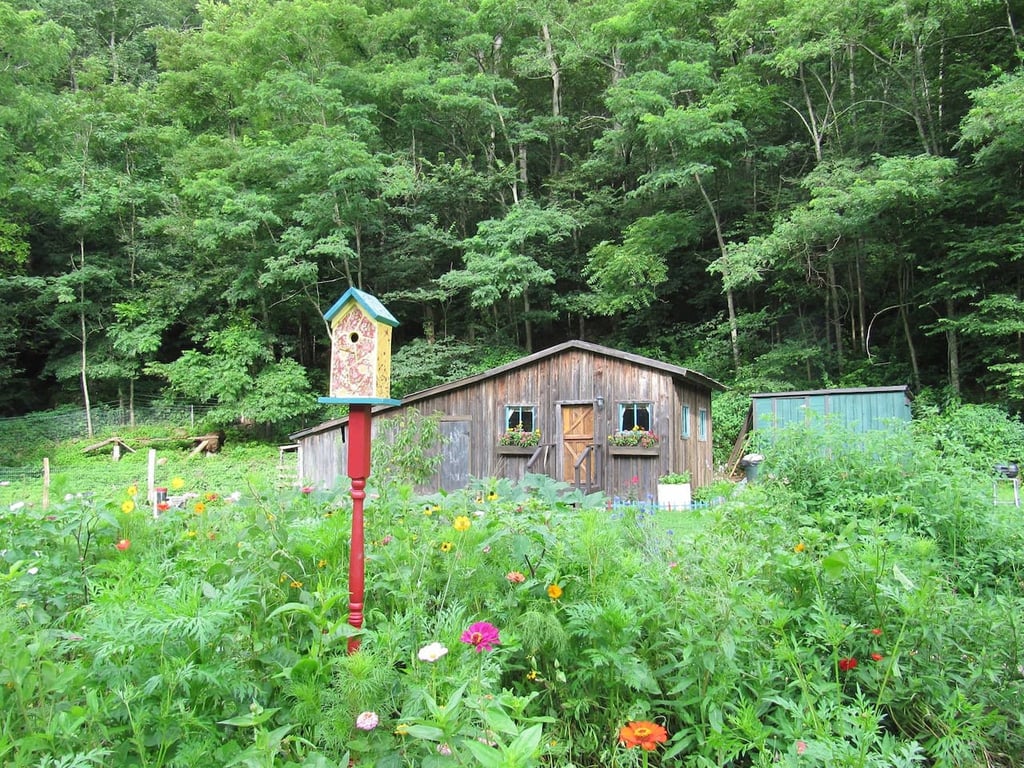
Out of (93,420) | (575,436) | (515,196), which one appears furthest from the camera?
(515,196)

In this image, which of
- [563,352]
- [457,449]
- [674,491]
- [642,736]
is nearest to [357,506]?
[642,736]

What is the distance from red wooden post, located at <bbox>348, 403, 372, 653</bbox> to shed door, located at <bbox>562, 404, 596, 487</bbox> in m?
8.95

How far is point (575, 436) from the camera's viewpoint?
37.0ft

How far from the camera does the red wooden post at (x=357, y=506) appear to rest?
6.16 ft

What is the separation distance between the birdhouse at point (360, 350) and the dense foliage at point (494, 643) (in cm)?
54

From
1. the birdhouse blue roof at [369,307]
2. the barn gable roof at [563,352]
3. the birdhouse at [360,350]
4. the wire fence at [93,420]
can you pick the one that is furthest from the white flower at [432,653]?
the wire fence at [93,420]

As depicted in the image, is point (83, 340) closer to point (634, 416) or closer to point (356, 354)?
point (634, 416)

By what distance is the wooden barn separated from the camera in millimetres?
10758

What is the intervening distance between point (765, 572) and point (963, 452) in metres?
1.98

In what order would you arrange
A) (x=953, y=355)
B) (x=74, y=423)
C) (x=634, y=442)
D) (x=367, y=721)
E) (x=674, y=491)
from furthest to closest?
(x=74, y=423) → (x=953, y=355) → (x=634, y=442) → (x=674, y=491) → (x=367, y=721)

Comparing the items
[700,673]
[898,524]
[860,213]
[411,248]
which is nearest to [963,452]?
[898,524]

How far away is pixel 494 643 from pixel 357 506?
73cm

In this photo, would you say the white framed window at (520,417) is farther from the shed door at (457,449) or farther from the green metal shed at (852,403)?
the green metal shed at (852,403)

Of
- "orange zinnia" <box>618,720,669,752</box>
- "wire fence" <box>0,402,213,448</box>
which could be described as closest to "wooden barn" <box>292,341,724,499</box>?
"orange zinnia" <box>618,720,669,752</box>
